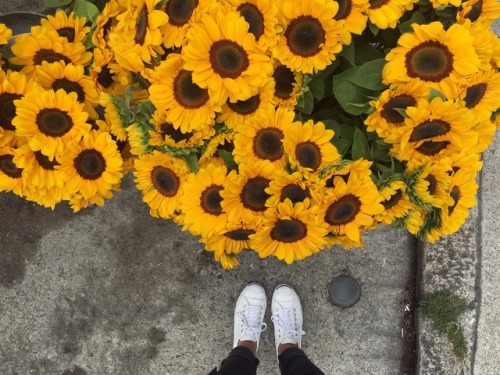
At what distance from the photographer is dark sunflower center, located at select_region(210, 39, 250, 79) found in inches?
43.0

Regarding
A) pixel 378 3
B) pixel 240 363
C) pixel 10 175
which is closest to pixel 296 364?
pixel 240 363

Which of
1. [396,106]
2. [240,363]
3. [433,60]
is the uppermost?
[433,60]

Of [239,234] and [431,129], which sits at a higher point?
[431,129]

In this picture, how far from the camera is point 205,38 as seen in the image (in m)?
1.09

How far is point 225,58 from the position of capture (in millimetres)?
1099

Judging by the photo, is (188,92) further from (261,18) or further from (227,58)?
(261,18)

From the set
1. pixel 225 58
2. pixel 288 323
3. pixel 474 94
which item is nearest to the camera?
pixel 225 58

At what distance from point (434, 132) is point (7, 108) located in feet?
3.19

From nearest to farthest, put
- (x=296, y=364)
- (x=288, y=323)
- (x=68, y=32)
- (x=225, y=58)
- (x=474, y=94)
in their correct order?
(x=225, y=58), (x=474, y=94), (x=68, y=32), (x=296, y=364), (x=288, y=323)

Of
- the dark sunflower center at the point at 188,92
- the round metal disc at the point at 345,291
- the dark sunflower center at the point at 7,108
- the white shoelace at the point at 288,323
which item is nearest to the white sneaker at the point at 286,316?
the white shoelace at the point at 288,323

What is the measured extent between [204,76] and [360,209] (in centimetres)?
47

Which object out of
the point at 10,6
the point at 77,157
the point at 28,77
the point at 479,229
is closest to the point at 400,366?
the point at 479,229

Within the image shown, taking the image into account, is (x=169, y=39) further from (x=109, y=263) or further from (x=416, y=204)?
(x=109, y=263)

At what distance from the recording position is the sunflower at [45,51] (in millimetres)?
1245
